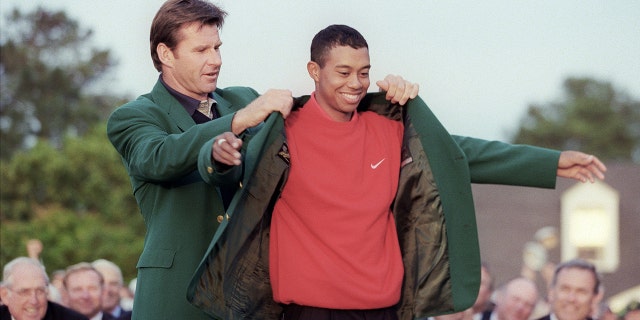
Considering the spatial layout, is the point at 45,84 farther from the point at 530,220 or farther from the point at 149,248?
the point at 149,248

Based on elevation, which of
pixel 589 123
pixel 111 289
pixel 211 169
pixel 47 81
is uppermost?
pixel 589 123

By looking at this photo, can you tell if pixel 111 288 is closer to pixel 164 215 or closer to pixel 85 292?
pixel 85 292

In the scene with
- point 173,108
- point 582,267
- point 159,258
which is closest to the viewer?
point 159,258

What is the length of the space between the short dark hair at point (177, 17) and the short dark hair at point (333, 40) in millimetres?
516

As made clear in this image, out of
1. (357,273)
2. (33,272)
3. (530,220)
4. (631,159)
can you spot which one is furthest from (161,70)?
(631,159)

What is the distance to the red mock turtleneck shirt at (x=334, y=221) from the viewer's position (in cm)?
456

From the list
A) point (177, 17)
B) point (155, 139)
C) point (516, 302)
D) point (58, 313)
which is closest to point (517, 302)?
point (516, 302)

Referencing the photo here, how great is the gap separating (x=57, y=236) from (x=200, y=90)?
76.6 ft

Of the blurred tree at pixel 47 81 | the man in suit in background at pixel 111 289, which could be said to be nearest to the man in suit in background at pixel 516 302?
the man in suit in background at pixel 111 289

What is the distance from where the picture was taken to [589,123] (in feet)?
212

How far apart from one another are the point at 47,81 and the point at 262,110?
39866mm

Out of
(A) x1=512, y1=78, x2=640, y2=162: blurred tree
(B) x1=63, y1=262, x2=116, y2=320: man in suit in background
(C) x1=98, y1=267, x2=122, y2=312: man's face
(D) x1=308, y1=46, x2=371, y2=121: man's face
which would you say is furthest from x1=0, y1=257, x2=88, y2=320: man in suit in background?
(A) x1=512, y1=78, x2=640, y2=162: blurred tree

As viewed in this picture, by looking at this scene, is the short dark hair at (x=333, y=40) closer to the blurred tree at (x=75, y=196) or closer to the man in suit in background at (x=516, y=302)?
the man in suit in background at (x=516, y=302)

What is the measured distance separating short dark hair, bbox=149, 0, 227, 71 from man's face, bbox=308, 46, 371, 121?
64 centimetres
